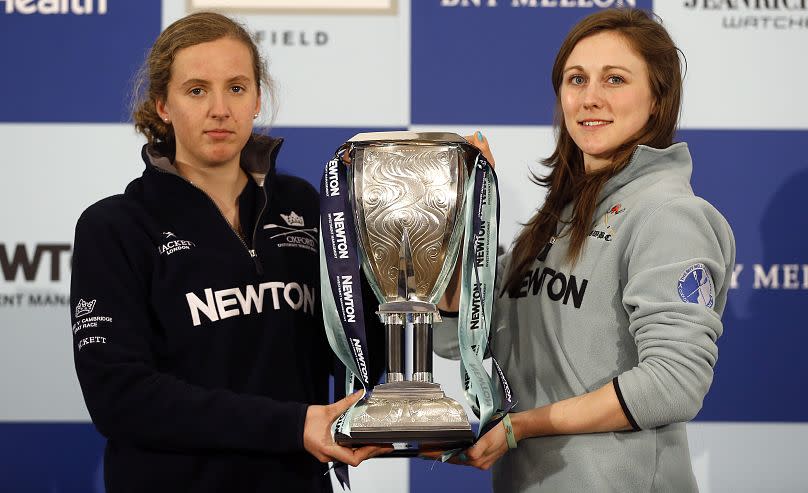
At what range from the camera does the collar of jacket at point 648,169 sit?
1550 mm

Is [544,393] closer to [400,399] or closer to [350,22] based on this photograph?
[400,399]

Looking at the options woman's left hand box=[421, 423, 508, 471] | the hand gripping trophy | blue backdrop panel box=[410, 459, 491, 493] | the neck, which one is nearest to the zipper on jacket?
the hand gripping trophy

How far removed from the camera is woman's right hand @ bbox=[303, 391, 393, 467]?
1.42 metres

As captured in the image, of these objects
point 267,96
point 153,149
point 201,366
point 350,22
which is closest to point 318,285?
point 201,366

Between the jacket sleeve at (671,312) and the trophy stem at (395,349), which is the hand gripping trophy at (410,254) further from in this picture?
the jacket sleeve at (671,312)

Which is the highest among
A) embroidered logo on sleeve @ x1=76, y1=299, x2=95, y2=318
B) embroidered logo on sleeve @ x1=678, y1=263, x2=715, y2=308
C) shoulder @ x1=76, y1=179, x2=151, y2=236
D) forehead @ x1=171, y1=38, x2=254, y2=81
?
forehead @ x1=171, y1=38, x2=254, y2=81

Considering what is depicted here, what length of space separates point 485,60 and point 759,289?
0.79 metres

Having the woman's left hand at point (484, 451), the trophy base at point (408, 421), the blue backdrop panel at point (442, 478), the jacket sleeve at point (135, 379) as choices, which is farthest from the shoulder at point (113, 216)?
the blue backdrop panel at point (442, 478)

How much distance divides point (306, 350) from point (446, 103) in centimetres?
84

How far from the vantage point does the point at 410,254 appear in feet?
4.76

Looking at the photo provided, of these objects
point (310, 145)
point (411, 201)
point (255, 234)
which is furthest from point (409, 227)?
point (310, 145)

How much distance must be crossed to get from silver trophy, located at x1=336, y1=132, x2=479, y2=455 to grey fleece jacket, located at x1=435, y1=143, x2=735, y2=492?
20 centimetres

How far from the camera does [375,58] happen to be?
225 cm

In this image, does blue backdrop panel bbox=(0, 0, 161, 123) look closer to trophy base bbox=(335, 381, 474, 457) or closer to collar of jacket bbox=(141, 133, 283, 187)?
collar of jacket bbox=(141, 133, 283, 187)
